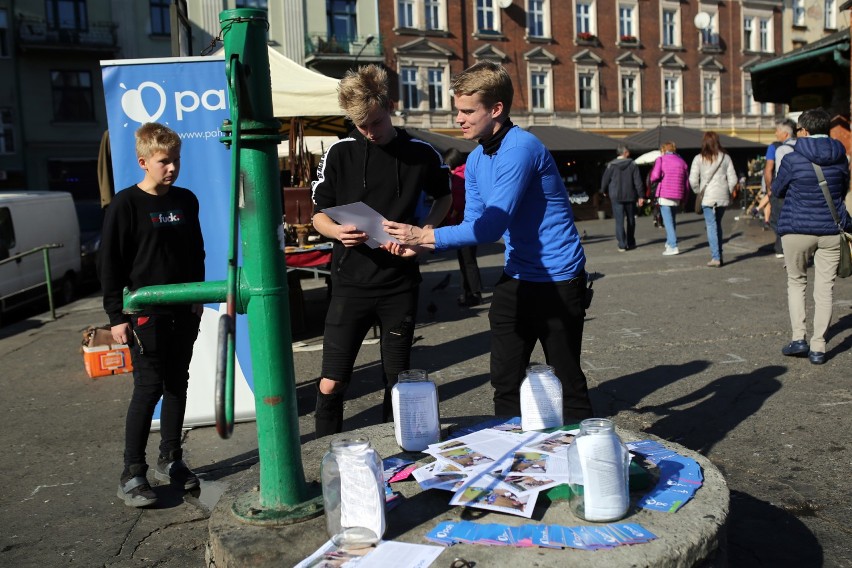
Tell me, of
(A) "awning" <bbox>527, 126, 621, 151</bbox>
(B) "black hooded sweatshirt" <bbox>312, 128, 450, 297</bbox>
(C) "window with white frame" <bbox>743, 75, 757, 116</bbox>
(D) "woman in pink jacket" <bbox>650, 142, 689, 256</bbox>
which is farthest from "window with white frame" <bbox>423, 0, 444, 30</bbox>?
(B) "black hooded sweatshirt" <bbox>312, 128, 450, 297</bbox>

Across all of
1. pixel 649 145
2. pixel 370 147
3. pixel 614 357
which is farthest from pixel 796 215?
pixel 649 145

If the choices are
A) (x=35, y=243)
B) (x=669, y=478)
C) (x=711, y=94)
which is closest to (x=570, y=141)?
(x=711, y=94)

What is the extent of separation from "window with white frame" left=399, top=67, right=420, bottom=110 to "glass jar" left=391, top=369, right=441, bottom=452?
3378cm

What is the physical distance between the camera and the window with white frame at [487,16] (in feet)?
123

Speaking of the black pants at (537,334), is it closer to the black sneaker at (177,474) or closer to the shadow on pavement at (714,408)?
the shadow on pavement at (714,408)

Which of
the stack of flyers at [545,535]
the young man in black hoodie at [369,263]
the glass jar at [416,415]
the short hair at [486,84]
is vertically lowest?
the stack of flyers at [545,535]

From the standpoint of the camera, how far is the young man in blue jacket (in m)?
3.33

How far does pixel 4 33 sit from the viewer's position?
31359 mm

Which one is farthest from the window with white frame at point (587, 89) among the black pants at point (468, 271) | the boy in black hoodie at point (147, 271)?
the boy in black hoodie at point (147, 271)

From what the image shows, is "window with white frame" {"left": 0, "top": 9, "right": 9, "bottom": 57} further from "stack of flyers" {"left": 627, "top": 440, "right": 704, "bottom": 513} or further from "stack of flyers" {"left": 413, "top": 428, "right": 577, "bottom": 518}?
"stack of flyers" {"left": 627, "top": 440, "right": 704, "bottom": 513}

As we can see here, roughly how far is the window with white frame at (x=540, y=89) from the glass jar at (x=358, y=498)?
37.9 meters

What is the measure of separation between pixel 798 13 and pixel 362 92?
4975 centimetres

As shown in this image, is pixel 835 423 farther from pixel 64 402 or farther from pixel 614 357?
pixel 64 402

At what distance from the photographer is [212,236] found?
5.45 meters
